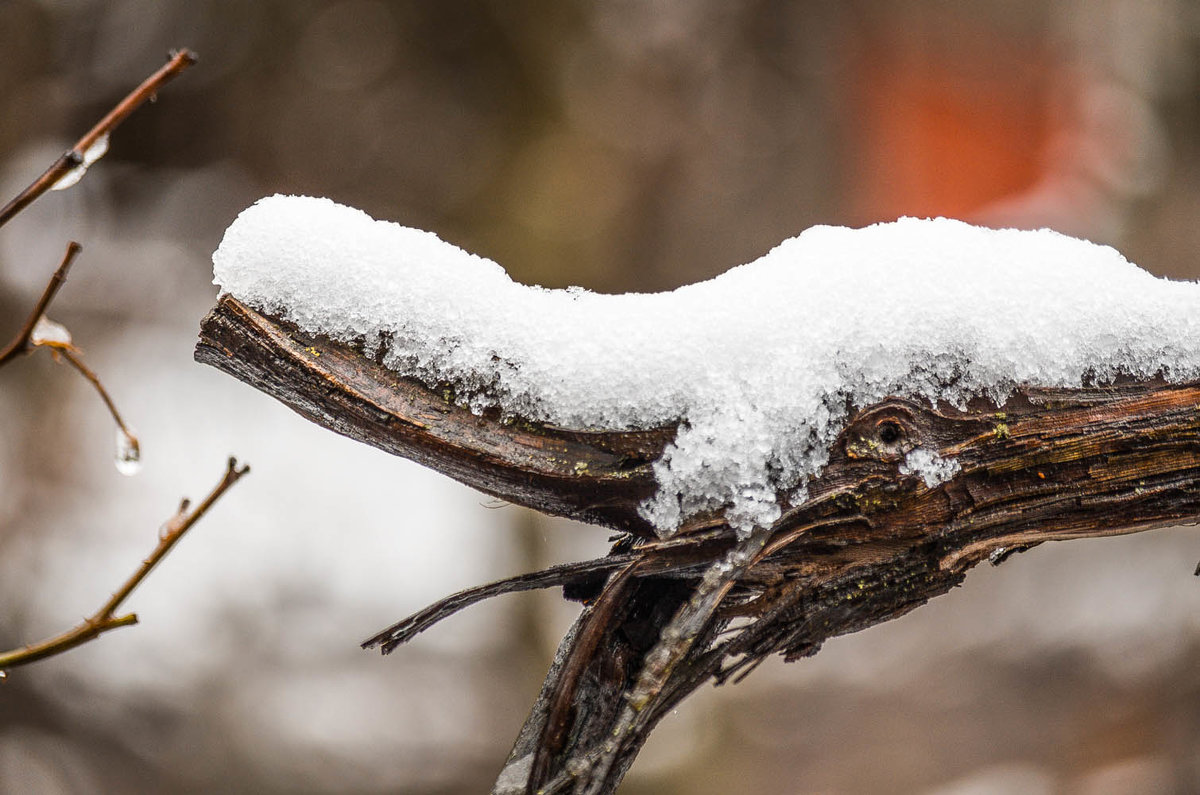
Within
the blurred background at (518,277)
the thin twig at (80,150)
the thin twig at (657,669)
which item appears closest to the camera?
the thin twig at (80,150)

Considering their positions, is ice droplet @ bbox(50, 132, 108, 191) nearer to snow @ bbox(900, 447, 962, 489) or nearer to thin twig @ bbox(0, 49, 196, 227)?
thin twig @ bbox(0, 49, 196, 227)

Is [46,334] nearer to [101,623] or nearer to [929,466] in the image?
[101,623]

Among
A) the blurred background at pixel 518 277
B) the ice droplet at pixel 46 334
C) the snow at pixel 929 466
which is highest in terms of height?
the blurred background at pixel 518 277

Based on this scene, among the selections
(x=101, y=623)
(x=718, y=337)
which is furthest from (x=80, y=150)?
(x=718, y=337)

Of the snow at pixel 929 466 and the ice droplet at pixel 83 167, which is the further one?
the snow at pixel 929 466

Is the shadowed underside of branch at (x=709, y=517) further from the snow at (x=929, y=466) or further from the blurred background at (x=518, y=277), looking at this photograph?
the blurred background at (x=518, y=277)

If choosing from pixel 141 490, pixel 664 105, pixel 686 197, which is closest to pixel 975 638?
pixel 686 197

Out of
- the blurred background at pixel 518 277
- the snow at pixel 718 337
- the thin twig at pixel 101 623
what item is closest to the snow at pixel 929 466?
the snow at pixel 718 337
